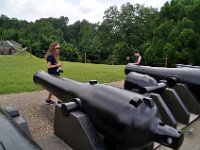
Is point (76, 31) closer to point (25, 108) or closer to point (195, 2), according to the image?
point (195, 2)

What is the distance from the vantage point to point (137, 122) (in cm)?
334

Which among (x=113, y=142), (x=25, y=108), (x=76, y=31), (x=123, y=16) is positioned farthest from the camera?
(x=76, y=31)

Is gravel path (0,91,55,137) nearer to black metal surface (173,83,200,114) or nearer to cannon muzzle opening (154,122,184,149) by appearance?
cannon muzzle opening (154,122,184,149)

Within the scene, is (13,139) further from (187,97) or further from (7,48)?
(7,48)

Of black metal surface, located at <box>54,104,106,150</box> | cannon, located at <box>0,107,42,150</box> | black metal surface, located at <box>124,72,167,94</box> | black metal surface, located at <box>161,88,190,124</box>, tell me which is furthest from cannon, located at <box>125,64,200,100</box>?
cannon, located at <box>0,107,42,150</box>

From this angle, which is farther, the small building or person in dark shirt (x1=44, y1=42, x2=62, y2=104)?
the small building

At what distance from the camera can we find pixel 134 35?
4603 centimetres

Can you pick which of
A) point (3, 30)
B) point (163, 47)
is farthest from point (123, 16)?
point (3, 30)

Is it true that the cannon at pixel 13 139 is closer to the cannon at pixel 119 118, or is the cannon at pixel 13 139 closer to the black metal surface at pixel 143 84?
the cannon at pixel 119 118

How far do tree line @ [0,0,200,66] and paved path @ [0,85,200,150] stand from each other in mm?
19720

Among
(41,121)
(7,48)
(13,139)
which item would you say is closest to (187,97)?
(41,121)

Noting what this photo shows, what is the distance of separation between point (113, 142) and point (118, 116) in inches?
20.6

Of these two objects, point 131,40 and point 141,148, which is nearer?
point 141,148

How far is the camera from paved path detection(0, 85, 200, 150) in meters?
4.76
